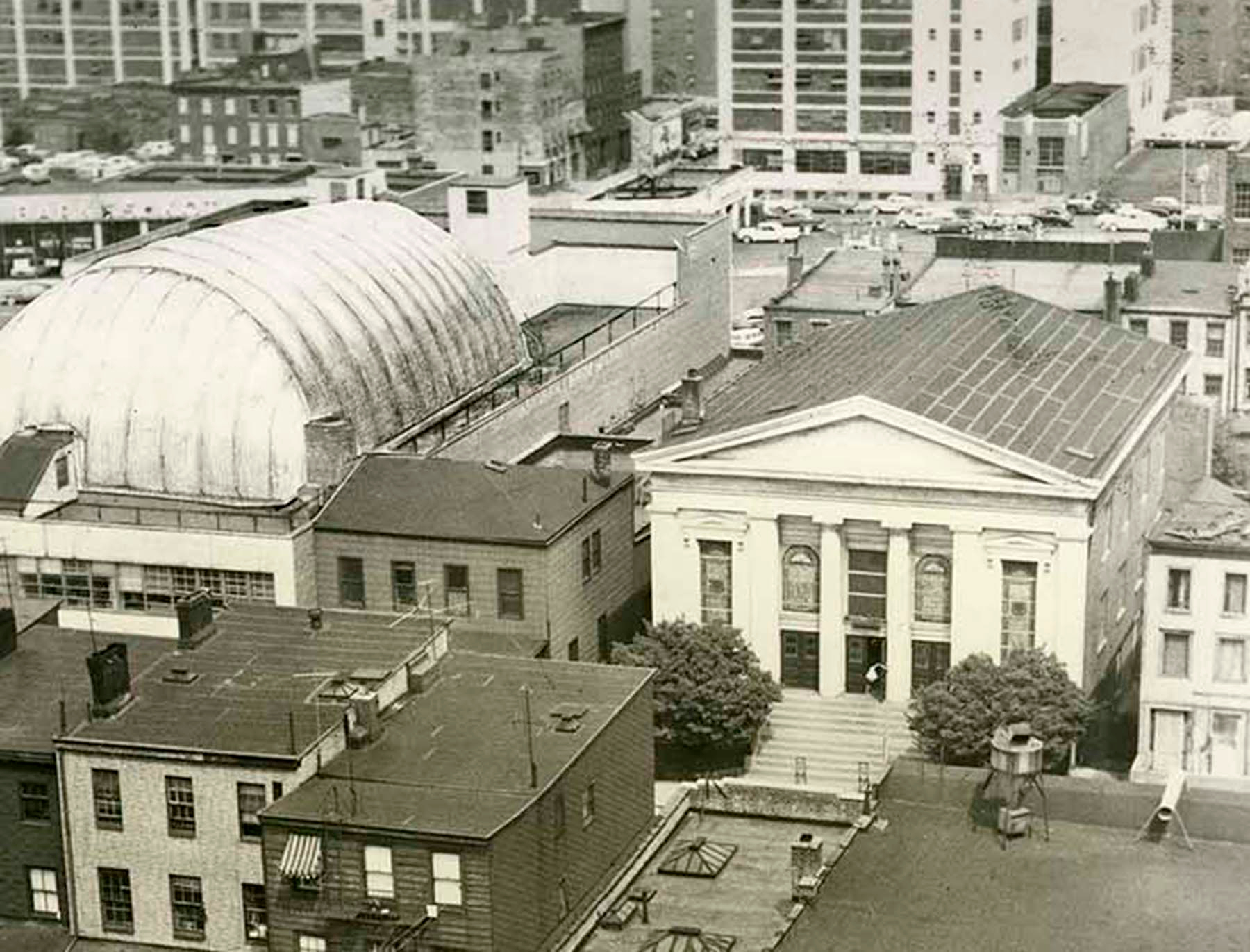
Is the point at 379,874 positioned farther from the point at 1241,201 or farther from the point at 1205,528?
the point at 1241,201

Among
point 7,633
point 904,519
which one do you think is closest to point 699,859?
point 7,633

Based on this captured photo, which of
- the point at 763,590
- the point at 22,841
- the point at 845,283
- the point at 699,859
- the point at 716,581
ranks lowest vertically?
the point at 22,841

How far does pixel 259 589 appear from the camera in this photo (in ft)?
270

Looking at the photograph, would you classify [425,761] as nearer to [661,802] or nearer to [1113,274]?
[661,802]

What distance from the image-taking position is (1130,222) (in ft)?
583

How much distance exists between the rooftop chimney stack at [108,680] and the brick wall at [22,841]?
6.58 feet

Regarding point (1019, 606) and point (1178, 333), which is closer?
point (1019, 606)

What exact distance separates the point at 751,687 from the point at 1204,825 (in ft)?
70.9

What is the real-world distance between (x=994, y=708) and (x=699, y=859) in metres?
17.7

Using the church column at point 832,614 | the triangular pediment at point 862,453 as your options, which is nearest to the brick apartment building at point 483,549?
the triangular pediment at point 862,453

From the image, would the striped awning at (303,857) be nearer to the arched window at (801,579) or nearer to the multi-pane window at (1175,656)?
the arched window at (801,579)

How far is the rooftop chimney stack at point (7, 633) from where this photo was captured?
229 ft

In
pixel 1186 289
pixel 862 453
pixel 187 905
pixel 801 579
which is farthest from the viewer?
pixel 1186 289

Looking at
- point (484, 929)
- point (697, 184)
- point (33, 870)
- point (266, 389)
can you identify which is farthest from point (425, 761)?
point (697, 184)
